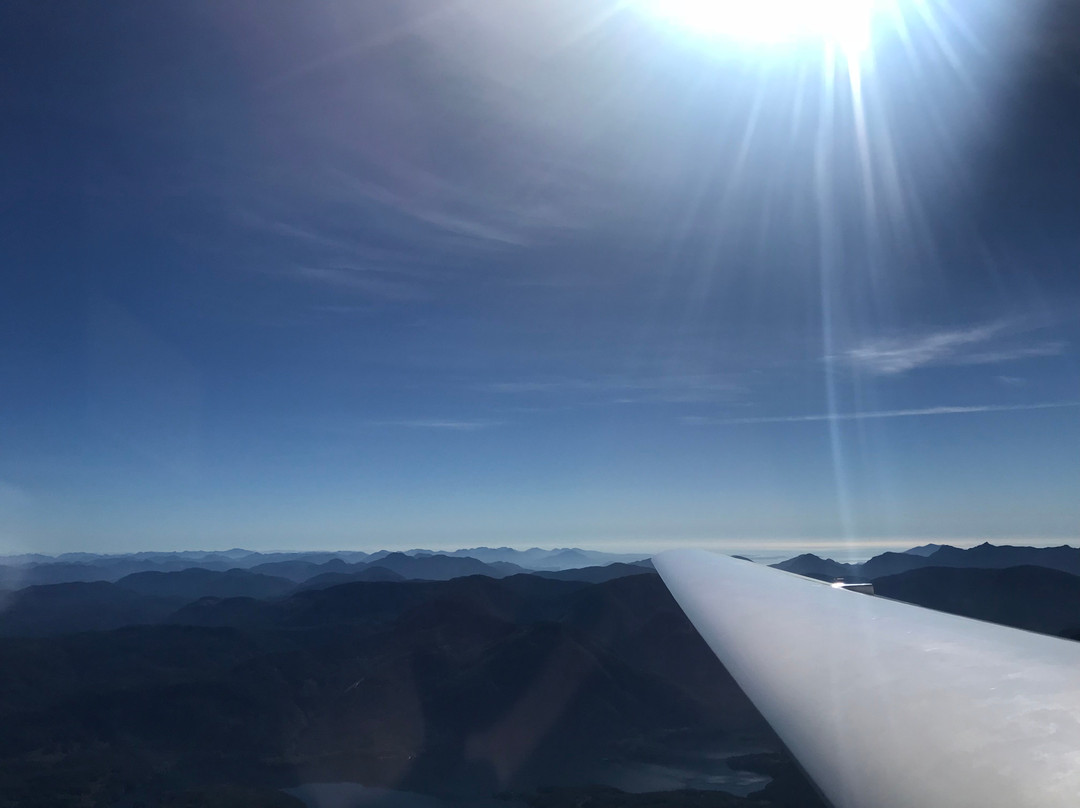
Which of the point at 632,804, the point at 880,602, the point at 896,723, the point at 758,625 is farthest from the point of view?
the point at 632,804

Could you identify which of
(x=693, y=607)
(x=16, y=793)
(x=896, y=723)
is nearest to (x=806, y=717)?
(x=896, y=723)

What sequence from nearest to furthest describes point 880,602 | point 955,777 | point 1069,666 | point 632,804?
point 955,777 < point 1069,666 < point 880,602 < point 632,804

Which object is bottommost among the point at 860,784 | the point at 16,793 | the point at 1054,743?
the point at 16,793

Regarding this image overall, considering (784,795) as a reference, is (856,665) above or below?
above

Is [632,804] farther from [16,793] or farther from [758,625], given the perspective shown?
[758,625]

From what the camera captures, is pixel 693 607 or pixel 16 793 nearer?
pixel 693 607

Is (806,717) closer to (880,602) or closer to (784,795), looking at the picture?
(880,602)
